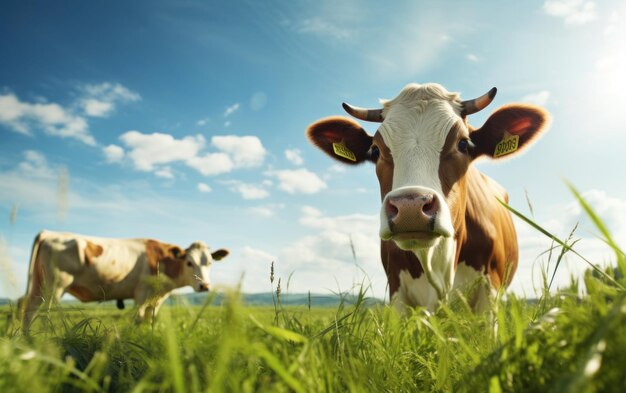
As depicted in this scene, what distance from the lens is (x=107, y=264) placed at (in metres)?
13.4

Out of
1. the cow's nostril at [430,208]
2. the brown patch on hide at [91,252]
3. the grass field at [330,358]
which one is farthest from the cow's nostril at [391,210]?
the brown patch on hide at [91,252]

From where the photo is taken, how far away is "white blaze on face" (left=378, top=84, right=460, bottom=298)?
3730 millimetres

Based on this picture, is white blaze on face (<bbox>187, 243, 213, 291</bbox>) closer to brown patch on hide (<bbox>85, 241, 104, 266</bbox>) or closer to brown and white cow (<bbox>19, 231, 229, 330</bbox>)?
brown and white cow (<bbox>19, 231, 229, 330</bbox>)

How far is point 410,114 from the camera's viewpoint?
4414mm

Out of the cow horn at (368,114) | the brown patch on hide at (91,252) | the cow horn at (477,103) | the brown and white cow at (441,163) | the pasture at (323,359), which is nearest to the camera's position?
the pasture at (323,359)

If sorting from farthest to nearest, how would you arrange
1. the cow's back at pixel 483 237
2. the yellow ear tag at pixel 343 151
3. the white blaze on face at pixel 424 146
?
the yellow ear tag at pixel 343 151, the cow's back at pixel 483 237, the white blaze on face at pixel 424 146

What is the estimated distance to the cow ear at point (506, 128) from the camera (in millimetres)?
4773

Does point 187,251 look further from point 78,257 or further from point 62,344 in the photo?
point 62,344

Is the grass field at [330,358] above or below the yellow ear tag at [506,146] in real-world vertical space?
below

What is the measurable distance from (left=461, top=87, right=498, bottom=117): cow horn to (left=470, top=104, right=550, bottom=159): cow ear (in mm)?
175

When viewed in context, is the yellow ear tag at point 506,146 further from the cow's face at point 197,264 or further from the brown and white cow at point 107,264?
the cow's face at point 197,264

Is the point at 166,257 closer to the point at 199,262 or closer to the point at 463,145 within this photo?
the point at 199,262

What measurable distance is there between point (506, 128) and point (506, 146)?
0.21 m

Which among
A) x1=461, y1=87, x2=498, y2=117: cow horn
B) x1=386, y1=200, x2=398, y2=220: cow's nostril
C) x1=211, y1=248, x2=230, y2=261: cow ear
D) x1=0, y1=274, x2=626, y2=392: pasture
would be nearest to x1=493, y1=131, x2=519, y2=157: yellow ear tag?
x1=461, y1=87, x2=498, y2=117: cow horn
